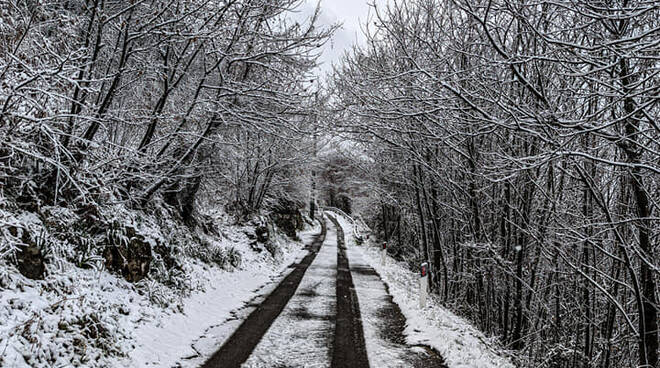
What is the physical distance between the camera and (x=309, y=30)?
9305mm

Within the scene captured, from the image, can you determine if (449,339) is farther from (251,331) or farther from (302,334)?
(251,331)

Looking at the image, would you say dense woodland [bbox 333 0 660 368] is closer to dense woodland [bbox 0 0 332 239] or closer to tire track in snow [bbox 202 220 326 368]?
dense woodland [bbox 0 0 332 239]

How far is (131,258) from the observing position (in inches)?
307

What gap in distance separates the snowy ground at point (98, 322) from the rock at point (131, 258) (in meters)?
0.26

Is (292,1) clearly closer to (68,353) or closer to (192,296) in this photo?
(192,296)

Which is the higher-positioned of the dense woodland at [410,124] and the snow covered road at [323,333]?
the dense woodland at [410,124]

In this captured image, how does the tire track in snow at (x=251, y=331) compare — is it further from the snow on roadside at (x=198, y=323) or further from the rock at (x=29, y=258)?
the rock at (x=29, y=258)

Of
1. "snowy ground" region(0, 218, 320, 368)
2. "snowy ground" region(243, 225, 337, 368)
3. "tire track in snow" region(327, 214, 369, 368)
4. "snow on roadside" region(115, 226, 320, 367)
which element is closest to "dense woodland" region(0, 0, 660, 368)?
"snowy ground" region(0, 218, 320, 368)

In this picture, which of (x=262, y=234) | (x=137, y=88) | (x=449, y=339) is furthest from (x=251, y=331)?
(x=262, y=234)

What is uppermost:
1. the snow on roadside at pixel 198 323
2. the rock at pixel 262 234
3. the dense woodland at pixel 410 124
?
the dense woodland at pixel 410 124

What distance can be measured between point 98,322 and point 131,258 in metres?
2.57

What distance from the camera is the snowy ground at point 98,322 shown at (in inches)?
172

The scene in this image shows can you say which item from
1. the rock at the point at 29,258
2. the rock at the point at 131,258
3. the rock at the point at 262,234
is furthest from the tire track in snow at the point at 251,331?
the rock at the point at 262,234

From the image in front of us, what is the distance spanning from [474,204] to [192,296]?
6.90 m
